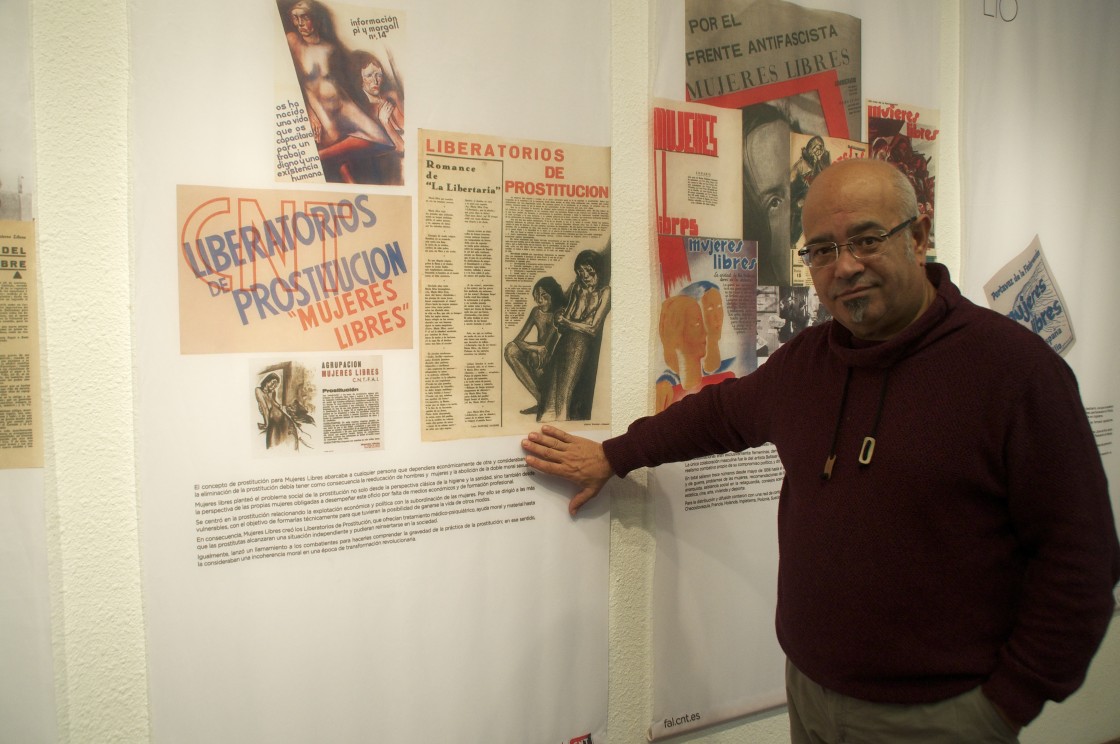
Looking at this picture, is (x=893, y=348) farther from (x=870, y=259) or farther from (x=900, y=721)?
(x=900, y=721)

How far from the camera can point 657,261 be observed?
1.30 meters

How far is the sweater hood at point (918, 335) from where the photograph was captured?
3.02ft

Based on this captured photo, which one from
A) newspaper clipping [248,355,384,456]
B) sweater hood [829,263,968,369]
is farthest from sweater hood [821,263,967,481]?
newspaper clipping [248,355,384,456]

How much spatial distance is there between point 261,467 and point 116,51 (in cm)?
67

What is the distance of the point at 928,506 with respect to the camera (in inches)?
35.2

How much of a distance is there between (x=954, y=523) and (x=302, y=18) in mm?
1283

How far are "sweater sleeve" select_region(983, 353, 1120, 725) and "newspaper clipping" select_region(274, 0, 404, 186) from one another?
105 cm

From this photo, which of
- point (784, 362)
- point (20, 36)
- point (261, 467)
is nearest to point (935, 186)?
point (784, 362)

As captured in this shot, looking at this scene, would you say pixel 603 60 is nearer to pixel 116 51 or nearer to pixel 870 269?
pixel 870 269

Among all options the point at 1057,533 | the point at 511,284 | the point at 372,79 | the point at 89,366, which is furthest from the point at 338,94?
the point at 1057,533

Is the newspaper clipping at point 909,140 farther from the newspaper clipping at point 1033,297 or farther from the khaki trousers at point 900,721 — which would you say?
the khaki trousers at point 900,721

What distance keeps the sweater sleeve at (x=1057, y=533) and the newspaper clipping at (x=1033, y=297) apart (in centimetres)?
100

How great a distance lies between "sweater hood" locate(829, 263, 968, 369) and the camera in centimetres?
92

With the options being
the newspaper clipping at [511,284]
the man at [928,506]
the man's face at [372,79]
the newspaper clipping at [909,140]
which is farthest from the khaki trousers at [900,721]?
the man's face at [372,79]
